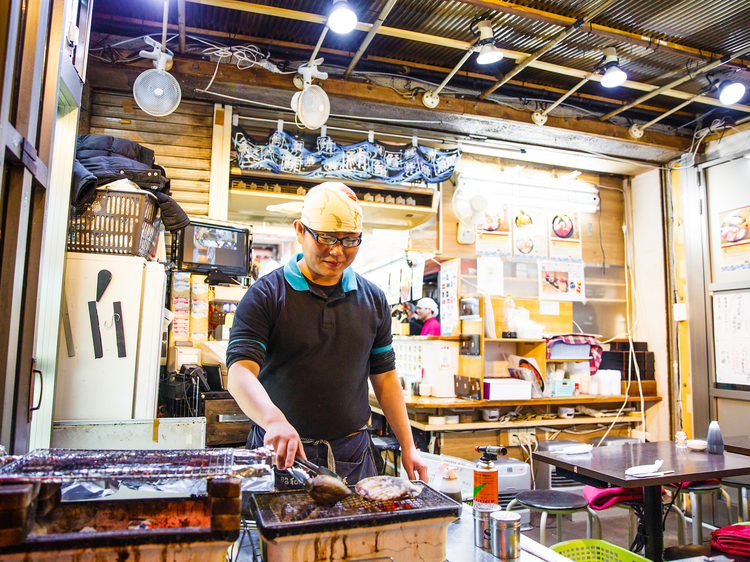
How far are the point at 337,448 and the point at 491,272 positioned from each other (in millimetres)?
4203

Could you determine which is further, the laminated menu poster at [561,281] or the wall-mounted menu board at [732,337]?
the laminated menu poster at [561,281]

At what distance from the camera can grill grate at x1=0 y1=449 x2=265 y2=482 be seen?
40.1 inches

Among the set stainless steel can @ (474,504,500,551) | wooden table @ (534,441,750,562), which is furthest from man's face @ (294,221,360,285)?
wooden table @ (534,441,750,562)

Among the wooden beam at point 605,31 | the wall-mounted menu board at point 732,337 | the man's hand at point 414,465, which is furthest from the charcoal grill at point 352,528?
the wall-mounted menu board at point 732,337

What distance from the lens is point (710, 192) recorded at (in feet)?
17.6

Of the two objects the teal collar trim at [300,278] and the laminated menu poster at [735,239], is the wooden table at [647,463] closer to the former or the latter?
the teal collar trim at [300,278]

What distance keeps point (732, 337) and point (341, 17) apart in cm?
476

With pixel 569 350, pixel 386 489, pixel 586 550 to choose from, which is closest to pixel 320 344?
pixel 386 489

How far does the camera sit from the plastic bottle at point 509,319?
5.25 meters

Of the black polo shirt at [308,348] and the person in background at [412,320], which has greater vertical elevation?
the person in background at [412,320]

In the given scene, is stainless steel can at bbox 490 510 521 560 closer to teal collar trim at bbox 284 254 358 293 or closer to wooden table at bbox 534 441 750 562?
teal collar trim at bbox 284 254 358 293

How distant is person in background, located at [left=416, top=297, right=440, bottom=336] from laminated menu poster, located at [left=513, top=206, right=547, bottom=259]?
127 cm

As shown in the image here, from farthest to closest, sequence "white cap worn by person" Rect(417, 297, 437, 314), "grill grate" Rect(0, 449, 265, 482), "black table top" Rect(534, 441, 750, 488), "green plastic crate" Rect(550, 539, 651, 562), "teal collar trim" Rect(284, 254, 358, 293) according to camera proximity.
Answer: "white cap worn by person" Rect(417, 297, 437, 314) < "black table top" Rect(534, 441, 750, 488) < "green plastic crate" Rect(550, 539, 651, 562) < "teal collar trim" Rect(284, 254, 358, 293) < "grill grate" Rect(0, 449, 265, 482)

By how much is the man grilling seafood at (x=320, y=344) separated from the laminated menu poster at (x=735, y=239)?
4611mm
